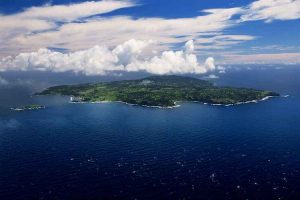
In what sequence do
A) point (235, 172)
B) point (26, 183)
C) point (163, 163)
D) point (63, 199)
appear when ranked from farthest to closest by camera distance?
point (163, 163)
point (235, 172)
point (26, 183)
point (63, 199)

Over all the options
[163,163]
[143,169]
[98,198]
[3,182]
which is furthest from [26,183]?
[163,163]

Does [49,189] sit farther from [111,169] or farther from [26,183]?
[111,169]

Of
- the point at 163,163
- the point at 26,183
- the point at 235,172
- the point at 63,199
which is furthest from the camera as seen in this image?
the point at 163,163

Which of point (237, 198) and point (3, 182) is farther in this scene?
point (3, 182)

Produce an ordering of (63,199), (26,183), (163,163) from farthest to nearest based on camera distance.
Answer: (163,163), (26,183), (63,199)

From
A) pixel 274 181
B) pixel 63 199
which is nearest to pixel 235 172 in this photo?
pixel 274 181

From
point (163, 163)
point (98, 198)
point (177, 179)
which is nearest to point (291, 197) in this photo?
point (177, 179)

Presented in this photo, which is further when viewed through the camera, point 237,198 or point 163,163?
point 163,163

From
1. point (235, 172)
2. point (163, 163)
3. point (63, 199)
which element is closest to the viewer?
point (63, 199)

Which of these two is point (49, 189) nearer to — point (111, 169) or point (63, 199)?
point (63, 199)
